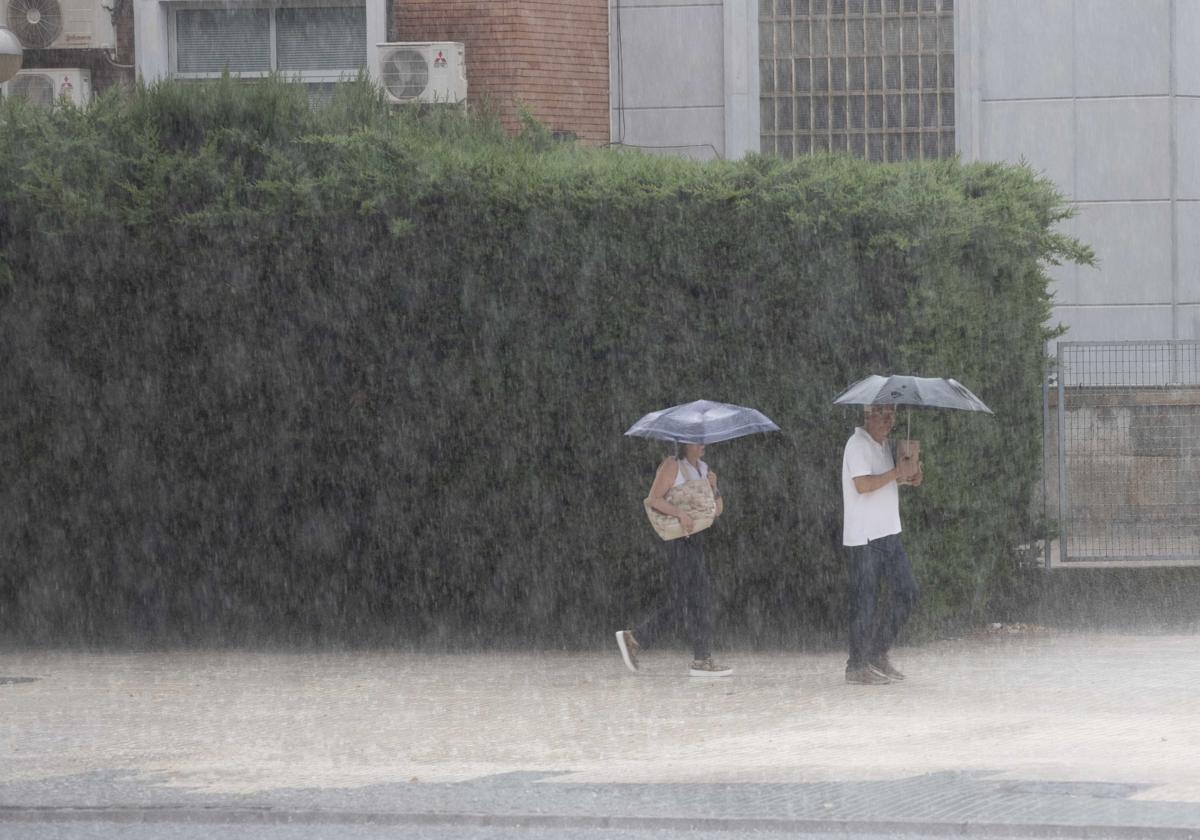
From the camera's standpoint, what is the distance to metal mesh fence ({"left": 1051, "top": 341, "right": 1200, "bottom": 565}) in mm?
14070

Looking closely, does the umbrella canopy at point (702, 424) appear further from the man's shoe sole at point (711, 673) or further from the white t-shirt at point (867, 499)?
the man's shoe sole at point (711, 673)

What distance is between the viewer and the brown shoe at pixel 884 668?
35.4 ft

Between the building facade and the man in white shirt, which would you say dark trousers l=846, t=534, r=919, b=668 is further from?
the building facade

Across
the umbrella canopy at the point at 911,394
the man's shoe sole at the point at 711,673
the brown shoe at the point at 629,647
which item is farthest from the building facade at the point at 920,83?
the man's shoe sole at the point at 711,673

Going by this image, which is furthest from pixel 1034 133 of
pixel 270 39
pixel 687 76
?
pixel 270 39

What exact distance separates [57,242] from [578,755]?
19.8 feet

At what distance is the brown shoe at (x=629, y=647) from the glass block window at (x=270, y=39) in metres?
8.66

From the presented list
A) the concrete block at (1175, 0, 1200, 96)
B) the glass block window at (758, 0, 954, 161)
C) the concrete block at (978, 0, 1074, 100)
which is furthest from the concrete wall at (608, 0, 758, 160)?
the concrete block at (1175, 0, 1200, 96)

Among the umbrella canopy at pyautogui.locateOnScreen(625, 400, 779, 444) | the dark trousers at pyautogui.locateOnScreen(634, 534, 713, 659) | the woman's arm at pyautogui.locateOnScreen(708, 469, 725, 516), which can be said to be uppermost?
the umbrella canopy at pyautogui.locateOnScreen(625, 400, 779, 444)

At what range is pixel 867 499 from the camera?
1070 centimetres

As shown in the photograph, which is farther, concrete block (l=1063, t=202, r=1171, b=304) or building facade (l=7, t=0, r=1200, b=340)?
concrete block (l=1063, t=202, r=1171, b=304)

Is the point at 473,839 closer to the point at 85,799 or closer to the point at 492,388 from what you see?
the point at 85,799

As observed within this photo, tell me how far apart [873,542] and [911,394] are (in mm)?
977

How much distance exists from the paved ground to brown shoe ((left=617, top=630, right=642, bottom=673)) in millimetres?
132
